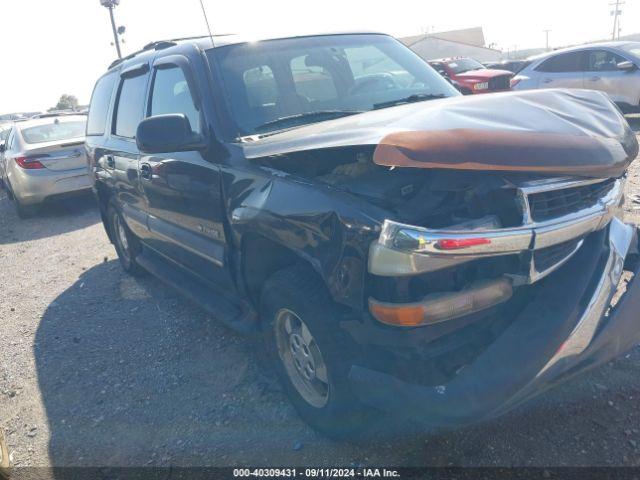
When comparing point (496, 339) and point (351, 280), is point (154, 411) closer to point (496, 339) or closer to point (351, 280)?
point (351, 280)

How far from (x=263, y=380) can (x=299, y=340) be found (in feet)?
2.52

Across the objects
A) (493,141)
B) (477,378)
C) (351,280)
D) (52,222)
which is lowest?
(52,222)

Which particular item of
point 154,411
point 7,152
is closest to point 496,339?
point 154,411

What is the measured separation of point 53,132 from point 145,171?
677cm

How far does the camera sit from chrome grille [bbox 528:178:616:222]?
2172 millimetres

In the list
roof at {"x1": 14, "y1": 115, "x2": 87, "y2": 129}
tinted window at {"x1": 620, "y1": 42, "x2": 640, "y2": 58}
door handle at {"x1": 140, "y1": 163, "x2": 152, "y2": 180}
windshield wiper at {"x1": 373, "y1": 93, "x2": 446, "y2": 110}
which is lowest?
tinted window at {"x1": 620, "y1": 42, "x2": 640, "y2": 58}

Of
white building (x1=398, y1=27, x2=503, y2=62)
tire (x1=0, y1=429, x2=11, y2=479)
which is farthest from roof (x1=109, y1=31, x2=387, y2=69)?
white building (x1=398, y1=27, x2=503, y2=62)

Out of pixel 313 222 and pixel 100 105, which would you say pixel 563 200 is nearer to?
pixel 313 222

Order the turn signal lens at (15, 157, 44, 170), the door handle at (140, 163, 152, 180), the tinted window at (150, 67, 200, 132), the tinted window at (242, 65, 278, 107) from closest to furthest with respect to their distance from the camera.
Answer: the tinted window at (242, 65, 278, 107)
the tinted window at (150, 67, 200, 132)
the door handle at (140, 163, 152, 180)
the turn signal lens at (15, 157, 44, 170)

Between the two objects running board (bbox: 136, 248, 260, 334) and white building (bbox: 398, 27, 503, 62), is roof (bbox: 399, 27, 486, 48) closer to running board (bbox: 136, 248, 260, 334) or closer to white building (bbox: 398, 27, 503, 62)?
white building (bbox: 398, 27, 503, 62)

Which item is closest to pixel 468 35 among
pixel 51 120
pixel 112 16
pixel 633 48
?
pixel 112 16

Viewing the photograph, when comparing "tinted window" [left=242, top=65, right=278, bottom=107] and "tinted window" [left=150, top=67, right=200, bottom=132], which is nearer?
"tinted window" [left=242, top=65, right=278, bottom=107]

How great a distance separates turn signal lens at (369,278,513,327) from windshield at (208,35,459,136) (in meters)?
1.54

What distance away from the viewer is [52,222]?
9469 mm
